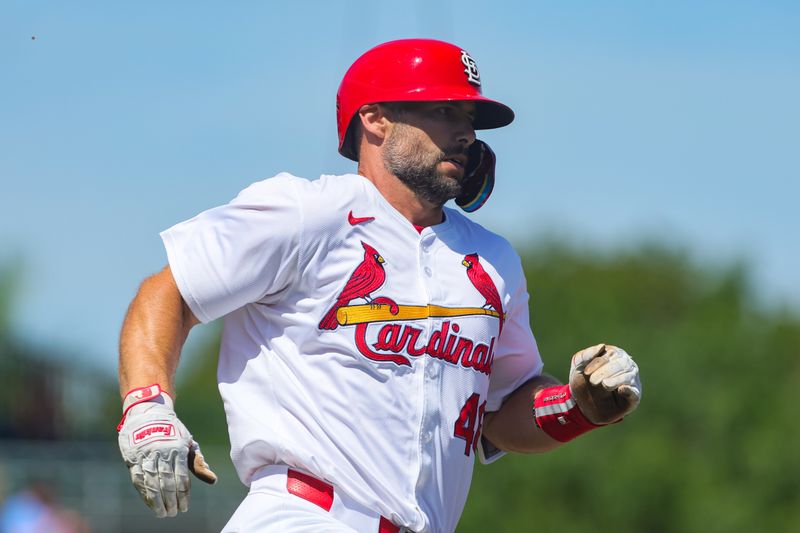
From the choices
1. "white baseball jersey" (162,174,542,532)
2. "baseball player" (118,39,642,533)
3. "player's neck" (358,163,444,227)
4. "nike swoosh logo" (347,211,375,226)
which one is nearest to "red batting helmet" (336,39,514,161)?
"baseball player" (118,39,642,533)

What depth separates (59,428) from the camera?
31422mm

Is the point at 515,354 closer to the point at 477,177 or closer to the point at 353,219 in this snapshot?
the point at 477,177

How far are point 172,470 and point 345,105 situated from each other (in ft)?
6.12

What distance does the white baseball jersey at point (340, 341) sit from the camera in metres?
4.87

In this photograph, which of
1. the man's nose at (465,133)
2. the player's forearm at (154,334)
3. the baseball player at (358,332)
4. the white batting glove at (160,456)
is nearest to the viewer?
the white batting glove at (160,456)

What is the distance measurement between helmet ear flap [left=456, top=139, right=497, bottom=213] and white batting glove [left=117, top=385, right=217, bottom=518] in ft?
5.70

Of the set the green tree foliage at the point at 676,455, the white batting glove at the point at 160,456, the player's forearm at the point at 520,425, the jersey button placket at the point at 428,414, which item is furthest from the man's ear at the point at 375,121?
the green tree foliage at the point at 676,455

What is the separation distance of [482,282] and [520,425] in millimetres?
704

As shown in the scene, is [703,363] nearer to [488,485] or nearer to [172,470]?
[488,485]

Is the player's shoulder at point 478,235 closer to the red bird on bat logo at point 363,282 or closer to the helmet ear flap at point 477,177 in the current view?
the helmet ear flap at point 477,177

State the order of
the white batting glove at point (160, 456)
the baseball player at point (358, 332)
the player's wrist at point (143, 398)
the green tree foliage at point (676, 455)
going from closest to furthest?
the white batting glove at point (160, 456), the player's wrist at point (143, 398), the baseball player at point (358, 332), the green tree foliage at point (676, 455)

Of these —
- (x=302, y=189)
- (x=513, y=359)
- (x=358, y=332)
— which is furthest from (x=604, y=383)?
(x=302, y=189)

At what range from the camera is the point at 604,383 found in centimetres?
507

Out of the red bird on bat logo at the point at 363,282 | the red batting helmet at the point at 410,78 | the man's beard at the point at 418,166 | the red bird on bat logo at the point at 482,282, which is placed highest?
the red batting helmet at the point at 410,78
